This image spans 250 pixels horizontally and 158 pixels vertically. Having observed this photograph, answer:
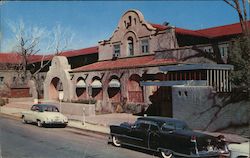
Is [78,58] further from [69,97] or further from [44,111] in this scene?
[44,111]

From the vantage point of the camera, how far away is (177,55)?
2752cm

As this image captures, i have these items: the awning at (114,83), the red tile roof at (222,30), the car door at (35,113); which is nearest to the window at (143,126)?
the car door at (35,113)

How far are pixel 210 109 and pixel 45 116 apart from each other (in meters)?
9.82

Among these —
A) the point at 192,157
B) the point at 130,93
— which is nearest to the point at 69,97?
the point at 130,93

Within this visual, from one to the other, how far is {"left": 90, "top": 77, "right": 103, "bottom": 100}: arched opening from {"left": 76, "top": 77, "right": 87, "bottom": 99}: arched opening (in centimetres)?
157

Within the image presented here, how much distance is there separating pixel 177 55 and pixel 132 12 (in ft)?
32.6

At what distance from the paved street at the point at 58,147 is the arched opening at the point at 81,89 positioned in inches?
754

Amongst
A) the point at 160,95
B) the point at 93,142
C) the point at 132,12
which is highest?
the point at 132,12

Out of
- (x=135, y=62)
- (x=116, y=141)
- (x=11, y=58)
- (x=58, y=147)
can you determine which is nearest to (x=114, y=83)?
(x=135, y=62)

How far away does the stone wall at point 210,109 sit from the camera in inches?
641

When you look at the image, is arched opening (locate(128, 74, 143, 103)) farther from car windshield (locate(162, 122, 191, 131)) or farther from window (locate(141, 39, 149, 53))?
car windshield (locate(162, 122, 191, 131))

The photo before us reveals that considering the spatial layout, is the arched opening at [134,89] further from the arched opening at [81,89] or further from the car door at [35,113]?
the car door at [35,113]

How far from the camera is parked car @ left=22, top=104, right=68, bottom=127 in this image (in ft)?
70.1

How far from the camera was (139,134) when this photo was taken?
13477 millimetres
